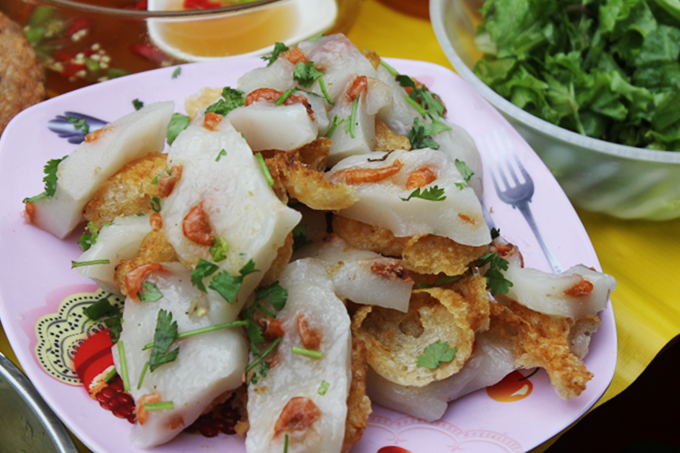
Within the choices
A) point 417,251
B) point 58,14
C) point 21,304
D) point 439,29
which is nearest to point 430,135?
point 417,251

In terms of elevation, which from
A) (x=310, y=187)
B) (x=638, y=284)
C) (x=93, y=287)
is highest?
(x=310, y=187)

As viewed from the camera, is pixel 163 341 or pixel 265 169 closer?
pixel 163 341

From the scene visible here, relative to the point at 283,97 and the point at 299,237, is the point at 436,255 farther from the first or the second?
the point at 283,97

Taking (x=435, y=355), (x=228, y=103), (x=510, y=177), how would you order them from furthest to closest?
1. (x=510, y=177)
2. (x=228, y=103)
3. (x=435, y=355)

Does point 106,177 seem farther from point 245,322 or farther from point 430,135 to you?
point 430,135

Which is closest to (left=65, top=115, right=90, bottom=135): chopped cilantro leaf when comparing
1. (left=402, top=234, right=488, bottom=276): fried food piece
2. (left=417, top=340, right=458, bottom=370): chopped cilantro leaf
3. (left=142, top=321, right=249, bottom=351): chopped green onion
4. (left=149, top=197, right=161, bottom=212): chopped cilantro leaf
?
(left=149, top=197, right=161, bottom=212): chopped cilantro leaf

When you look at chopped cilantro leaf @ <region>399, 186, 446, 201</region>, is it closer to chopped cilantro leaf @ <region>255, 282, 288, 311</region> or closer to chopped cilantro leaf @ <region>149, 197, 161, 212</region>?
chopped cilantro leaf @ <region>255, 282, 288, 311</region>

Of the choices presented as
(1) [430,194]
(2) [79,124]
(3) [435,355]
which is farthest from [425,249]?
(2) [79,124]
